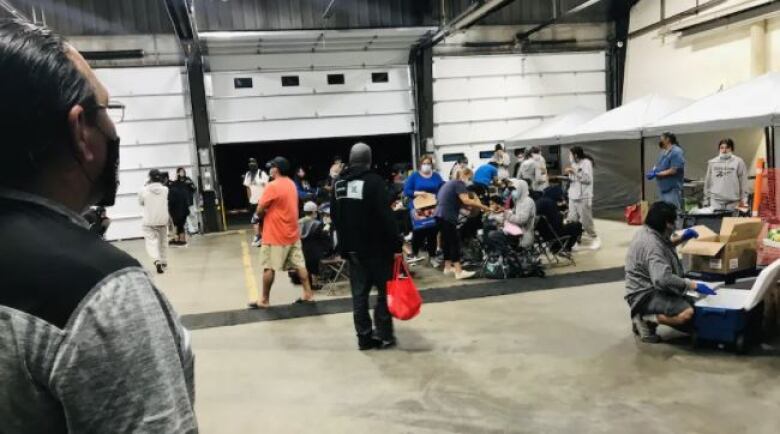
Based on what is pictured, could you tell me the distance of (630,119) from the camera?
10.8 metres

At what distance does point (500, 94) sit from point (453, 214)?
917cm

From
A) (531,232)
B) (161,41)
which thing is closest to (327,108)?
(161,41)

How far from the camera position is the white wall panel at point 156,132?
43.1ft

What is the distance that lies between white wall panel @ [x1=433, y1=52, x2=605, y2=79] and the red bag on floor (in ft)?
35.8

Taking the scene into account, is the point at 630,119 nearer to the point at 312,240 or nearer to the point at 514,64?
the point at 514,64

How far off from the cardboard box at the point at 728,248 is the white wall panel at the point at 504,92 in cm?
1039

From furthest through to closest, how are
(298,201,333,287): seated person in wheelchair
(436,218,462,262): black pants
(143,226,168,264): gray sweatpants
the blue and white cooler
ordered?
(143,226,168,264): gray sweatpants, (436,218,462,262): black pants, (298,201,333,287): seated person in wheelchair, the blue and white cooler

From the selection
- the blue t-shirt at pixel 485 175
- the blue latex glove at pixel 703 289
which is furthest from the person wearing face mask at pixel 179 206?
the blue latex glove at pixel 703 289

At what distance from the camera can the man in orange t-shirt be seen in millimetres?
5516

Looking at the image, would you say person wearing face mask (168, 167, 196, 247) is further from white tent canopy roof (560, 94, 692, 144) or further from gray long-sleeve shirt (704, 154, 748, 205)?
gray long-sleeve shirt (704, 154, 748, 205)

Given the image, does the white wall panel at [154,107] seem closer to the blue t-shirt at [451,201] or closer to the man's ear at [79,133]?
the blue t-shirt at [451,201]

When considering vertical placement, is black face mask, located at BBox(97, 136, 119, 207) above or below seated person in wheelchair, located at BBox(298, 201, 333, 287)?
above

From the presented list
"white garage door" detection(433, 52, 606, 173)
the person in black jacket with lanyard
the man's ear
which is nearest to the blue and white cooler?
the person in black jacket with lanyard

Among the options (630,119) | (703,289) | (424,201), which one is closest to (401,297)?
(703,289)
